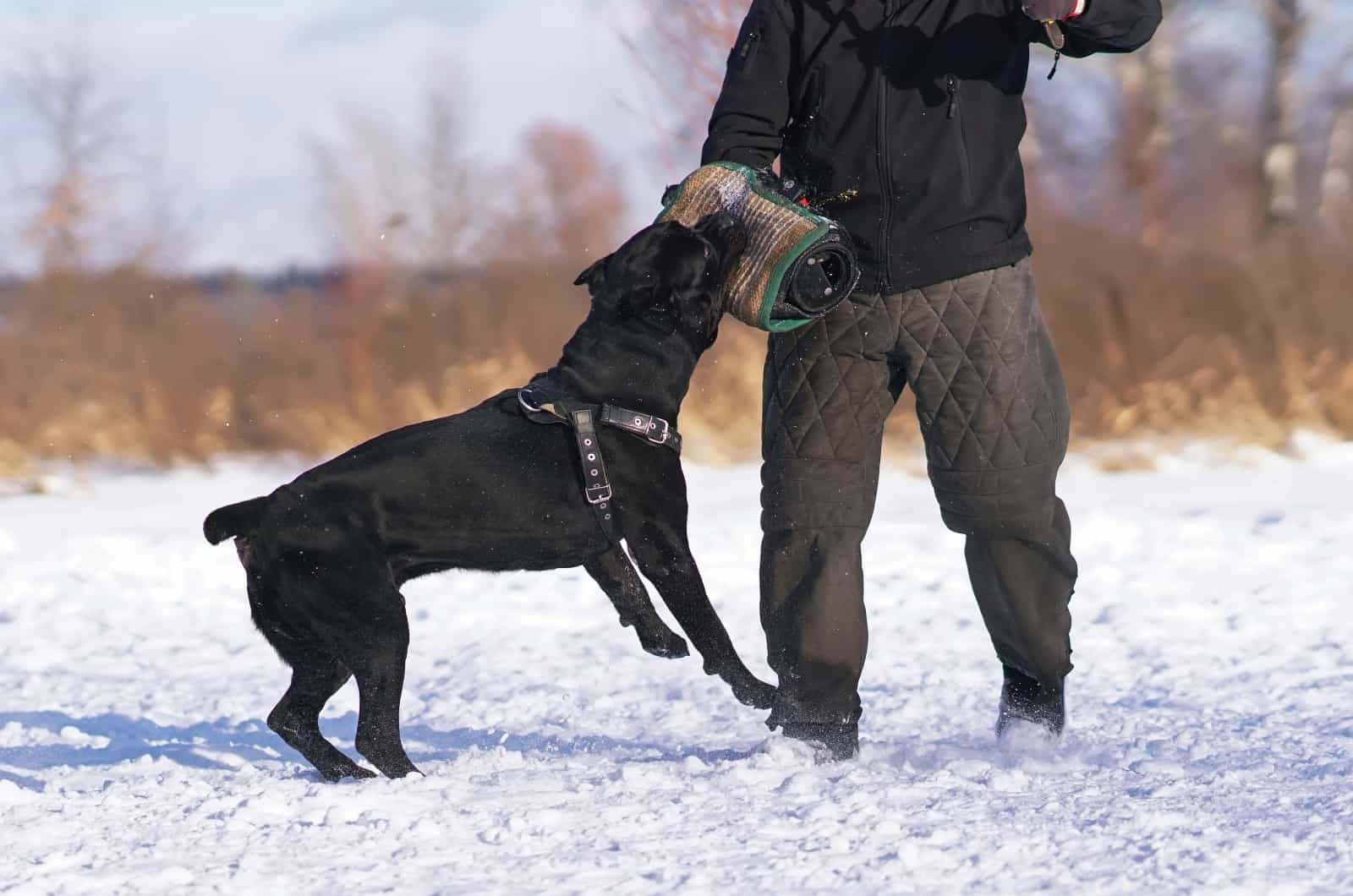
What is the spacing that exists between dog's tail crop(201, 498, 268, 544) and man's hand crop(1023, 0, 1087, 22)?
6.20 ft

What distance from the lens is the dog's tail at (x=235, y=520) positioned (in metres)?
3.32

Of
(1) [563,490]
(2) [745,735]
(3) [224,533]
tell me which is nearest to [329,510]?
(3) [224,533]

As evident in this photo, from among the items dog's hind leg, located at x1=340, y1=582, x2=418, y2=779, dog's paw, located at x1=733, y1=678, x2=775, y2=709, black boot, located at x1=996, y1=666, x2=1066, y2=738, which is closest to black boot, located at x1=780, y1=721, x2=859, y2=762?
dog's paw, located at x1=733, y1=678, x2=775, y2=709

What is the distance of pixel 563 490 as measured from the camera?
133 inches

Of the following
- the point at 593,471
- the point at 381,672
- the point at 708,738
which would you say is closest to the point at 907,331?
the point at 593,471

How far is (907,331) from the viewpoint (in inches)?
128

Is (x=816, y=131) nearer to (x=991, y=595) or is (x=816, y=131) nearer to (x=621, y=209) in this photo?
(x=991, y=595)

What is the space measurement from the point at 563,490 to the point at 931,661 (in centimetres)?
184

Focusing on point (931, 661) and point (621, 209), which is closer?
point (931, 661)

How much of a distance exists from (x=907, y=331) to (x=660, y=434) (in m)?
0.58

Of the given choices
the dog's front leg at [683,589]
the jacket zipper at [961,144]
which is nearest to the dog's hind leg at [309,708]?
the dog's front leg at [683,589]

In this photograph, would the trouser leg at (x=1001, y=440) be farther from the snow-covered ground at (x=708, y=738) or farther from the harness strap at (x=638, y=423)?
the harness strap at (x=638, y=423)

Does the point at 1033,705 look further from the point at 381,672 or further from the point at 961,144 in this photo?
the point at 381,672

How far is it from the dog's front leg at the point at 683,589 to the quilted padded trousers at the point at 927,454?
0.37ft
